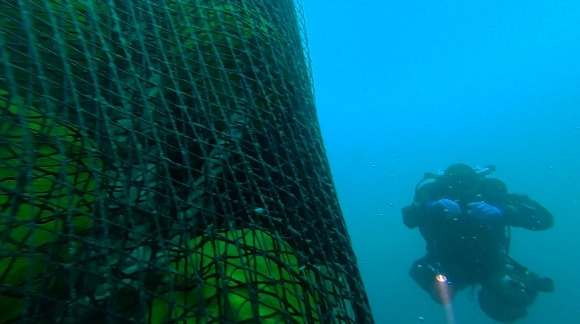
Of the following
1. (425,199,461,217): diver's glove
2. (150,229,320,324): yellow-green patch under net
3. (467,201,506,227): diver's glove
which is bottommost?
(150,229,320,324): yellow-green patch under net

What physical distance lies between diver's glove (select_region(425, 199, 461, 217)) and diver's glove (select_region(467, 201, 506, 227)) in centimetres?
19

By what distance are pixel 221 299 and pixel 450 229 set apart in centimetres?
629

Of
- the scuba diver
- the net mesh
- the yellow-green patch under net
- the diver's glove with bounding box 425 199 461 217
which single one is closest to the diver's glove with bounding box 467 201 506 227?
the scuba diver

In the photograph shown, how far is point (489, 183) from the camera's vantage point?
753cm

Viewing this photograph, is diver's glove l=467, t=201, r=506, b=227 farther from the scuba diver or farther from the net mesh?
the net mesh

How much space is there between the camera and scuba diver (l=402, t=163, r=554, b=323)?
22.6 feet

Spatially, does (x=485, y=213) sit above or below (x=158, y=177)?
above

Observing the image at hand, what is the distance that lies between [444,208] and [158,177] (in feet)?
19.8

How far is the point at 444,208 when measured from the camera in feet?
22.3

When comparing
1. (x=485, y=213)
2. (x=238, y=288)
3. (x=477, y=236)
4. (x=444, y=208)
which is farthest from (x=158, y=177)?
(x=477, y=236)

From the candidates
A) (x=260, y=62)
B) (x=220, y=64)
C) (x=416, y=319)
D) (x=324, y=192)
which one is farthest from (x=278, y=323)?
(x=416, y=319)

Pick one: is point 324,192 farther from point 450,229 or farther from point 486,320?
point 486,320

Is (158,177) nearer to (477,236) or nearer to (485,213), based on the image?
(485,213)

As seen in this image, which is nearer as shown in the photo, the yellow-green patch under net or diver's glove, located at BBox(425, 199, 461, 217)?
the yellow-green patch under net
